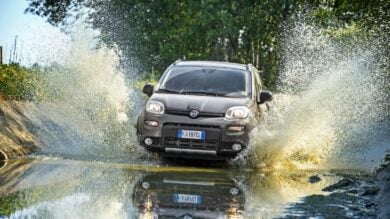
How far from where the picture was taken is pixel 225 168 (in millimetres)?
13164

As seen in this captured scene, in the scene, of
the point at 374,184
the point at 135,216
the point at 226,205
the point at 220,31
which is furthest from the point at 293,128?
the point at 220,31

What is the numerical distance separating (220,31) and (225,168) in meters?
27.1

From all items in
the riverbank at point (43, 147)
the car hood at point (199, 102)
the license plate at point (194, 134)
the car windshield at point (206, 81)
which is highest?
the car windshield at point (206, 81)

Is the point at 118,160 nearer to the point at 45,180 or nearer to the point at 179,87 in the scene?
the point at 179,87

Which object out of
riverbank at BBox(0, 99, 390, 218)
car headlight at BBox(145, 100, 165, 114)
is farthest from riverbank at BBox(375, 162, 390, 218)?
car headlight at BBox(145, 100, 165, 114)

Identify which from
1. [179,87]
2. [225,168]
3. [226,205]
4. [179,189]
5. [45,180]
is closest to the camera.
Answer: [226,205]

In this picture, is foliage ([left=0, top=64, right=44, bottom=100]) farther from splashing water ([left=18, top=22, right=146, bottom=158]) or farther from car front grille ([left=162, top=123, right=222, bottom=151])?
car front grille ([left=162, top=123, right=222, bottom=151])

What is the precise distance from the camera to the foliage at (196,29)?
40000 mm

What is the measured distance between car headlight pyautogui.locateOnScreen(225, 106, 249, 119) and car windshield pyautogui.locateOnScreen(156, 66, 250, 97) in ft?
2.32

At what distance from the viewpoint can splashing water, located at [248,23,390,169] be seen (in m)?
14.2

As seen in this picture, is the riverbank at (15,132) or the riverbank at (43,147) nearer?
the riverbank at (43,147)

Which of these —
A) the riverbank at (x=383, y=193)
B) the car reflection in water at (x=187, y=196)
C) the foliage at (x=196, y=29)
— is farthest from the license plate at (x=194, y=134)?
the foliage at (x=196, y=29)

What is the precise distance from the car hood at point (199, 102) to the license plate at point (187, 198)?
390 centimetres

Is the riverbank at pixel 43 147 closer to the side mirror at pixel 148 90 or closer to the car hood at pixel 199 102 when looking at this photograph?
the car hood at pixel 199 102
